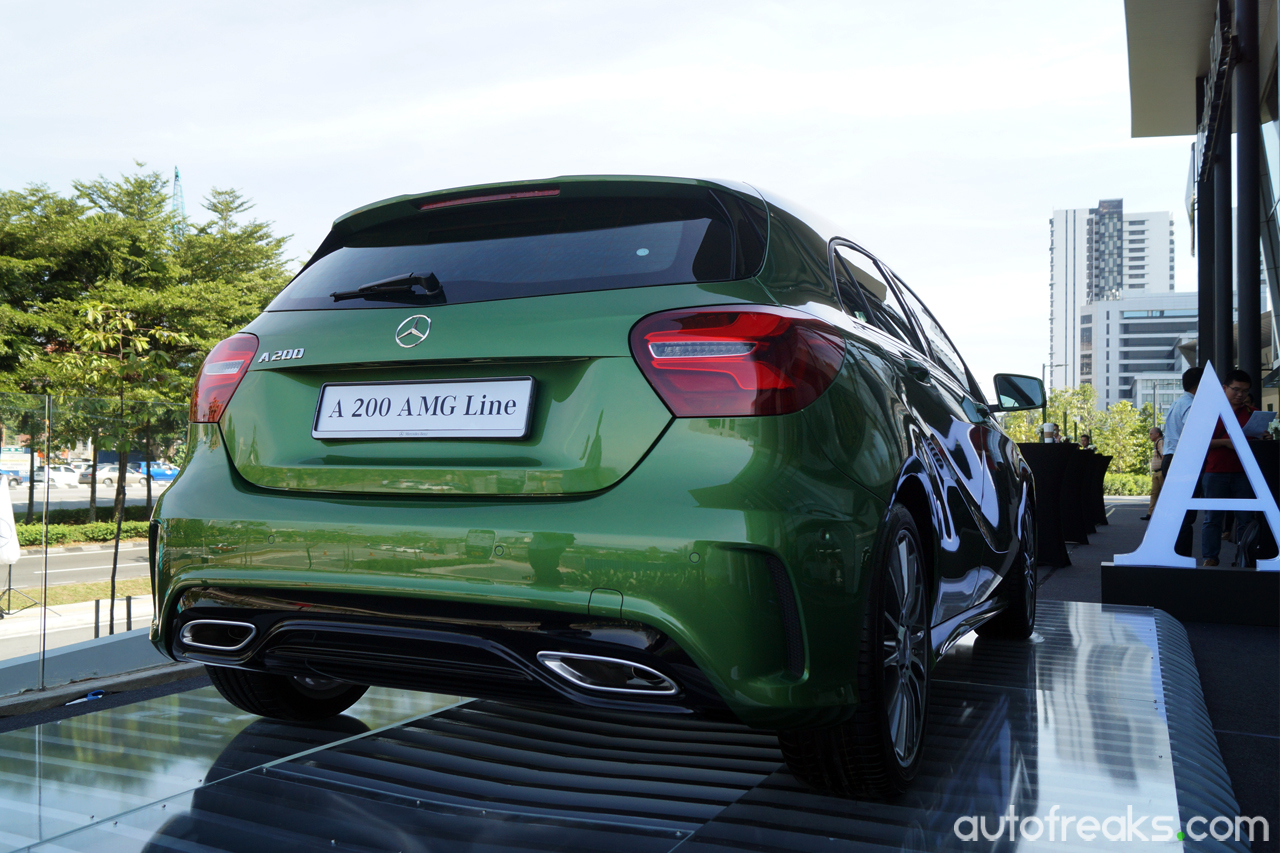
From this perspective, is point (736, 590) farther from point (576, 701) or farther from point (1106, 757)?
point (1106, 757)

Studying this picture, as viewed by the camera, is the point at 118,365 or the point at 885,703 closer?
the point at 885,703

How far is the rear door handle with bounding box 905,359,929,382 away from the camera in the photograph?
3123 millimetres

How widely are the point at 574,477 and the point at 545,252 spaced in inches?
25.0

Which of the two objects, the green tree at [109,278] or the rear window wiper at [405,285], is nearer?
the rear window wiper at [405,285]

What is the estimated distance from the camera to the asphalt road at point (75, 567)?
5.59m

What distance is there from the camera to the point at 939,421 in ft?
10.9

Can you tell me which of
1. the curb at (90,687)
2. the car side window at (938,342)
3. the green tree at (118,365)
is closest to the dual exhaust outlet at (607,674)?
the car side window at (938,342)

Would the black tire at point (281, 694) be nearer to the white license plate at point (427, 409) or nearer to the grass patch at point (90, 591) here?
the white license plate at point (427, 409)

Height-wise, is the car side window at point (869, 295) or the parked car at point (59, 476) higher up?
the car side window at point (869, 295)

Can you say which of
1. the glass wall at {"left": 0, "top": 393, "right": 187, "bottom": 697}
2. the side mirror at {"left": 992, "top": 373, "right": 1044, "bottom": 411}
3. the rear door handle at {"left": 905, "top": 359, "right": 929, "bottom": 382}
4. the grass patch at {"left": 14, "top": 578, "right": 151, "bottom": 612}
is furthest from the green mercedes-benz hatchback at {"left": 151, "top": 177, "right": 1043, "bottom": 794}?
the grass patch at {"left": 14, "top": 578, "right": 151, "bottom": 612}

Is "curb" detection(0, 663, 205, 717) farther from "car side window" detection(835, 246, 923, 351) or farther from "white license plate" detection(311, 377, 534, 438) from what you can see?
"car side window" detection(835, 246, 923, 351)

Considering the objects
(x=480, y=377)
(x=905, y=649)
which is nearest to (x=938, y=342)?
(x=905, y=649)

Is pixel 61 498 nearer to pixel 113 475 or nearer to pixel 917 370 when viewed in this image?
pixel 113 475

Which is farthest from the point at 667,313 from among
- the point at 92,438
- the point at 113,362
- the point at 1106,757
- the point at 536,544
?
the point at 113,362
